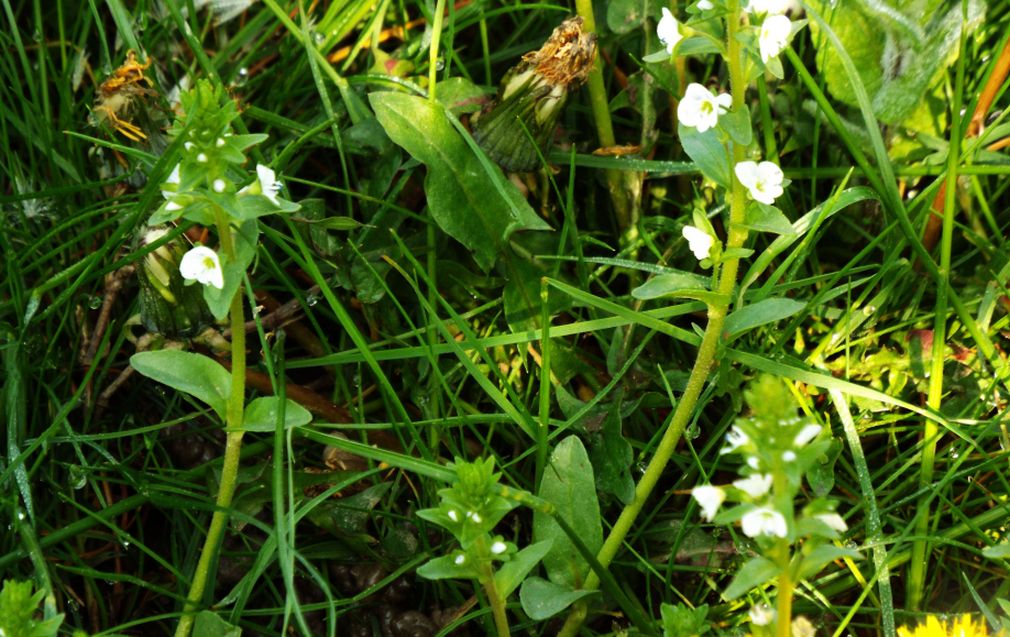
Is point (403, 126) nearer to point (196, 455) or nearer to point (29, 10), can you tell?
point (196, 455)

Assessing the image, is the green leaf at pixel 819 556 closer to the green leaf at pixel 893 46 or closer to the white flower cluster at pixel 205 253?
the white flower cluster at pixel 205 253

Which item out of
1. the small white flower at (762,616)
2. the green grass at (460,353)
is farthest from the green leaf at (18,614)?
the small white flower at (762,616)

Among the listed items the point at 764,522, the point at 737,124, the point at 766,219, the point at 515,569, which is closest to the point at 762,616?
the point at 764,522

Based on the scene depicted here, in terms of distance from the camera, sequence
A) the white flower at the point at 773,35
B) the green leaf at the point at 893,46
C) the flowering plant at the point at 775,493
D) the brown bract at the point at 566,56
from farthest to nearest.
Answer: the green leaf at the point at 893,46
the brown bract at the point at 566,56
the white flower at the point at 773,35
the flowering plant at the point at 775,493

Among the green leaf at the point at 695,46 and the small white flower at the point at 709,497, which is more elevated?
the green leaf at the point at 695,46

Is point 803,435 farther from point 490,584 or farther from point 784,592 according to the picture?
point 490,584

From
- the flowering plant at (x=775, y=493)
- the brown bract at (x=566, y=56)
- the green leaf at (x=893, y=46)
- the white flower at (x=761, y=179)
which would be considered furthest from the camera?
the green leaf at (x=893, y=46)
